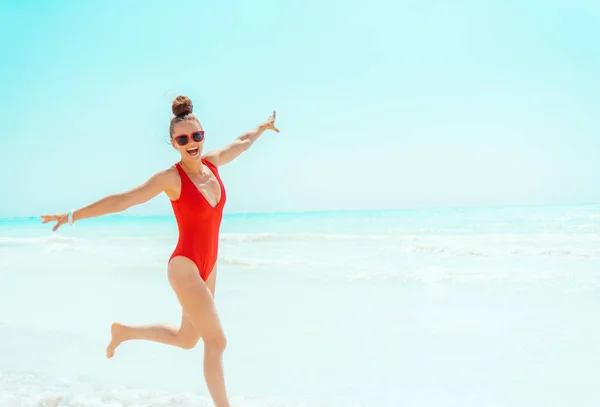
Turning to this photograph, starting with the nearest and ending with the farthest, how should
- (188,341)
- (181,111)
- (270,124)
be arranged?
(181,111) < (188,341) < (270,124)

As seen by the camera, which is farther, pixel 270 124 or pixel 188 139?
pixel 270 124

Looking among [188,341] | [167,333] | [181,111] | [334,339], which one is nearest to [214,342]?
[188,341]

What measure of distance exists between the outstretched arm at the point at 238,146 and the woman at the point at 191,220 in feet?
0.79

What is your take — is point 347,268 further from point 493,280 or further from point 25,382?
point 25,382

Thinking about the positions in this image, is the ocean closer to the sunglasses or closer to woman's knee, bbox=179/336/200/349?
woman's knee, bbox=179/336/200/349

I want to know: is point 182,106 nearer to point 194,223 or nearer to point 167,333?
point 194,223

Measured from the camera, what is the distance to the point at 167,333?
392 centimetres

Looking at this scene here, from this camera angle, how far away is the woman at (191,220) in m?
3.37

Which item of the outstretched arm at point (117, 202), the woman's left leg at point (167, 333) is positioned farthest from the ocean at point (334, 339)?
the outstretched arm at point (117, 202)

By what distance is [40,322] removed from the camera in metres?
7.19

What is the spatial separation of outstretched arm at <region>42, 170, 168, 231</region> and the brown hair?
0.47 m

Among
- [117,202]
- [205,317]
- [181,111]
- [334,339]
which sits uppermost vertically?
[181,111]

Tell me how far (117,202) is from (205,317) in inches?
36.5

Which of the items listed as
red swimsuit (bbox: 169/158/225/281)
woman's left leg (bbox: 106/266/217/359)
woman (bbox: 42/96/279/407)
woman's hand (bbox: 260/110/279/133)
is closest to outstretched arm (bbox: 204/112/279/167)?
woman's hand (bbox: 260/110/279/133)
